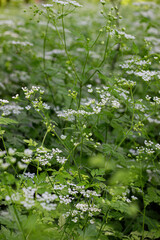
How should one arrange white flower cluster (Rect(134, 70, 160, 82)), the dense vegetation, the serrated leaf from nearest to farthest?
1. the dense vegetation
2. the serrated leaf
3. white flower cluster (Rect(134, 70, 160, 82))

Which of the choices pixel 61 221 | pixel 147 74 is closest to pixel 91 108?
pixel 147 74

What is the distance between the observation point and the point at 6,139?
2.85 m

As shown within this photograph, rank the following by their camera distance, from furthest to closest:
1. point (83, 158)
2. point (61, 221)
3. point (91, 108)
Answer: point (83, 158)
point (91, 108)
point (61, 221)

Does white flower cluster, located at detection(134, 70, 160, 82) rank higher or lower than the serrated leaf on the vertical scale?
higher

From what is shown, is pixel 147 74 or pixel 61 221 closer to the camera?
pixel 61 221

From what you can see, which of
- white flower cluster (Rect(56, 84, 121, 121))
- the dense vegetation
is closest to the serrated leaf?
the dense vegetation

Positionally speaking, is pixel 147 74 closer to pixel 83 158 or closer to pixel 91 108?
pixel 91 108

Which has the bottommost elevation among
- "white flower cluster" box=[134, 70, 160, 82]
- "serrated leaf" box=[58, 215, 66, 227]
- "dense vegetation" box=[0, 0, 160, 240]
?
"serrated leaf" box=[58, 215, 66, 227]

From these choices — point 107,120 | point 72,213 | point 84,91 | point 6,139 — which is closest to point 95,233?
point 72,213

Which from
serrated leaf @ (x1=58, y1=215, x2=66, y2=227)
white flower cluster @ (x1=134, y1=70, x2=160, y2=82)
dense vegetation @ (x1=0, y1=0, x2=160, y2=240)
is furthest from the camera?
white flower cluster @ (x1=134, y1=70, x2=160, y2=82)

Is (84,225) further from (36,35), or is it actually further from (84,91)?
(36,35)

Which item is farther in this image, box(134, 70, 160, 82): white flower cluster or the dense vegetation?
box(134, 70, 160, 82): white flower cluster

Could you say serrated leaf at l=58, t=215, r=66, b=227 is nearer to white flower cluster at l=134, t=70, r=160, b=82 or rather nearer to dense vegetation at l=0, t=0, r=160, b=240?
dense vegetation at l=0, t=0, r=160, b=240

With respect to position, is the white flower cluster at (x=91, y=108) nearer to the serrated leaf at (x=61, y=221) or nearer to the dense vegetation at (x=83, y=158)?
the dense vegetation at (x=83, y=158)
